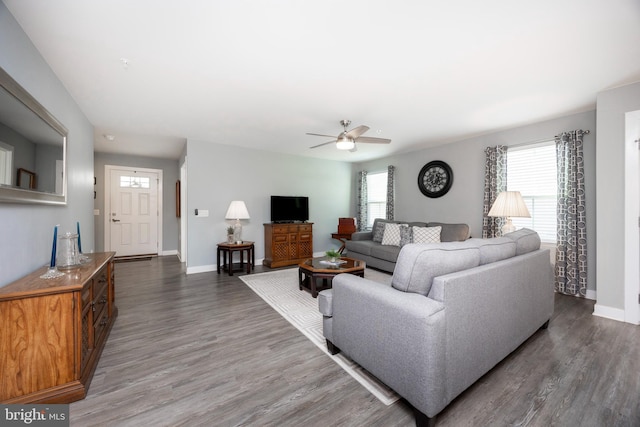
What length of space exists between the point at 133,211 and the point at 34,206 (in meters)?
4.75

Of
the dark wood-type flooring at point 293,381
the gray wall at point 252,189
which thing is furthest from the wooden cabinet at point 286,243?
the dark wood-type flooring at point 293,381

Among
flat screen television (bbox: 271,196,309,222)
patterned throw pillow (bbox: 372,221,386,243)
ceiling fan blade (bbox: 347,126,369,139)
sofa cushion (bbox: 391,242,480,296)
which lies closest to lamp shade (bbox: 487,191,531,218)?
ceiling fan blade (bbox: 347,126,369,139)

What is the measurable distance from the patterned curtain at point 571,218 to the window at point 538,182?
18 cm

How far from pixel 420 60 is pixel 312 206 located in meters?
4.39

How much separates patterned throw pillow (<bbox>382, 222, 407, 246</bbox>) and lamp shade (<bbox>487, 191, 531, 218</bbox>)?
5.99ft

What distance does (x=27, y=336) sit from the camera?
4.83 feet

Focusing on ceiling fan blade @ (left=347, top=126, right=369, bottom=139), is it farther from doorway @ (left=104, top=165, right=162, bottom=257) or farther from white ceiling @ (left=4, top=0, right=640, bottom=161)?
doorway @ (left=104, top=165, right=162, bottom=257)

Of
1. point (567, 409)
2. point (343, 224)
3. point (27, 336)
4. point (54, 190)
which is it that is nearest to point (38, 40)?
point (54, 190)

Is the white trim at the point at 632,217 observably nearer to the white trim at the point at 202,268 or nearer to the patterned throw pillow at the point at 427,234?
the patterned throw pillow at the point at 427,234

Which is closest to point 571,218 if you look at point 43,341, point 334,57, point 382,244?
point 382,244

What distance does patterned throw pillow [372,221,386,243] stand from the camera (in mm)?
5321

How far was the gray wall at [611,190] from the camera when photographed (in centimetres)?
269

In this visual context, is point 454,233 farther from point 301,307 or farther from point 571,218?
point 301,307

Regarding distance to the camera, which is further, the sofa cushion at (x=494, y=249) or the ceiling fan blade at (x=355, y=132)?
the ceiling fan blade at (x=355, y=132)
